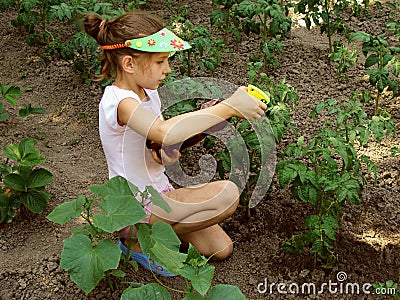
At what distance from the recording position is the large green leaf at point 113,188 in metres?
2.46

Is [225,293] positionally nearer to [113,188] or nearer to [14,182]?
[113,188]

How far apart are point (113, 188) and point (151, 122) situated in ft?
0.98

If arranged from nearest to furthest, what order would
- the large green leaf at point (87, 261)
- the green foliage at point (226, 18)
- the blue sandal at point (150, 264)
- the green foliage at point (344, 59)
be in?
1. the large green leaf at point (87, 261)
2. the blue sandal at point (150, 264)
3. the green foliage at point (344, 59)
4. the green foliage at point (226, 18)

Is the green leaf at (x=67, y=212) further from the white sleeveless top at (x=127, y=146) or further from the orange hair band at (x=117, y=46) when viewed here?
the orange hair band at (x=117, y=46)

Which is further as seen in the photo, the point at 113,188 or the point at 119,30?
the point at 119,30

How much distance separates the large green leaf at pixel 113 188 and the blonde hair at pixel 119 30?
21.0 inches

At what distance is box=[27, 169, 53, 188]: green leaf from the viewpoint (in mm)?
3148

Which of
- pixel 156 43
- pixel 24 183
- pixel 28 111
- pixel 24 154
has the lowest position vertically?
pixel 28 111

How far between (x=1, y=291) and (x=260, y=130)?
4.28 ft

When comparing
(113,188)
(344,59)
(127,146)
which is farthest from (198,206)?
(344,59)

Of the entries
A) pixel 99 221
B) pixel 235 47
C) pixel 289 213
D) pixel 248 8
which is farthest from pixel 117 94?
pixel 235 47

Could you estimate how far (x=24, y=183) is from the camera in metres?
3.14

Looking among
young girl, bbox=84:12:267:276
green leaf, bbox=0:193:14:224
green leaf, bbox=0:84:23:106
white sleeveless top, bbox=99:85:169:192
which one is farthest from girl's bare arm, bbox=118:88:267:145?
green leaf, bbox=0:84:23:106

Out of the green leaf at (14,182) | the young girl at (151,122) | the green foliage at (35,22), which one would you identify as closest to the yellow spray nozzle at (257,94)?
the young girl at (151,122)
